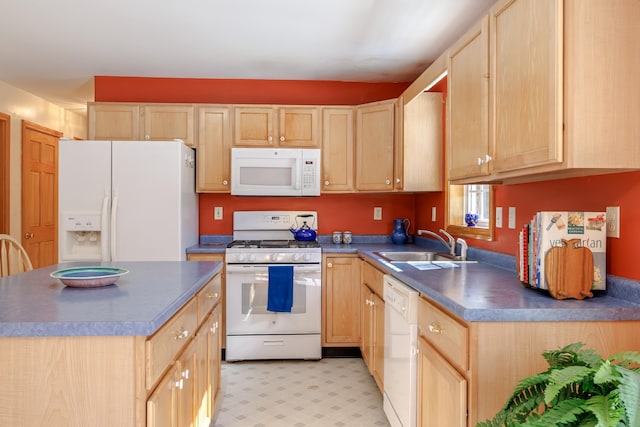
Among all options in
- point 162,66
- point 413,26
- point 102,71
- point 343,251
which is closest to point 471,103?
point 413,26

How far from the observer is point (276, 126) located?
3.76 metres

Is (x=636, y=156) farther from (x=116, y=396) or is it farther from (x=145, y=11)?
(x=145, y=11)

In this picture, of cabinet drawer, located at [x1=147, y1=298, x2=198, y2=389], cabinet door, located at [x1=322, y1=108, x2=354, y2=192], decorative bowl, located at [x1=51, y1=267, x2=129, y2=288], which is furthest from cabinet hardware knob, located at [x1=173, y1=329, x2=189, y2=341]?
cabinet door, located at [x1=322, y1=108, x2=354, y2=192]

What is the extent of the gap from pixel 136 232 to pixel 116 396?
7.25 ft

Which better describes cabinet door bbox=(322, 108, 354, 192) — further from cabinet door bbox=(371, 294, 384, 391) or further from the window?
cabinet door bbox=(371, 294, 384, 391)

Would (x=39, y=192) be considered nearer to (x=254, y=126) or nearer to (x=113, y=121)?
(x=113, y=121)

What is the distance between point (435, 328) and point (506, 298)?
30 centimetres

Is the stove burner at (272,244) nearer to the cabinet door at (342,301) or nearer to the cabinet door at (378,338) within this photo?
the cabinet door at (342,301)

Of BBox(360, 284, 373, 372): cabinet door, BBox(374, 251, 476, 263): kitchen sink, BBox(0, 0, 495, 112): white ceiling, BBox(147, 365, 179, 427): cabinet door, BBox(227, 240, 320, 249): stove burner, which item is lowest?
BBox(360, 284, 373, 372): cabinet door

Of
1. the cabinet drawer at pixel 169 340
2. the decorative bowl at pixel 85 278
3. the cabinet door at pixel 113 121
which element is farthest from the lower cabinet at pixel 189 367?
the cabinet door at pixel 113 121

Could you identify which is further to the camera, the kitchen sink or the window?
the kitchen sink

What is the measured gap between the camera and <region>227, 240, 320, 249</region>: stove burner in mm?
3553

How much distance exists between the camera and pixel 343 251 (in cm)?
353

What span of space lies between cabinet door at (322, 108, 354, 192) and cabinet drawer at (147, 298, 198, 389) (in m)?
2.18
